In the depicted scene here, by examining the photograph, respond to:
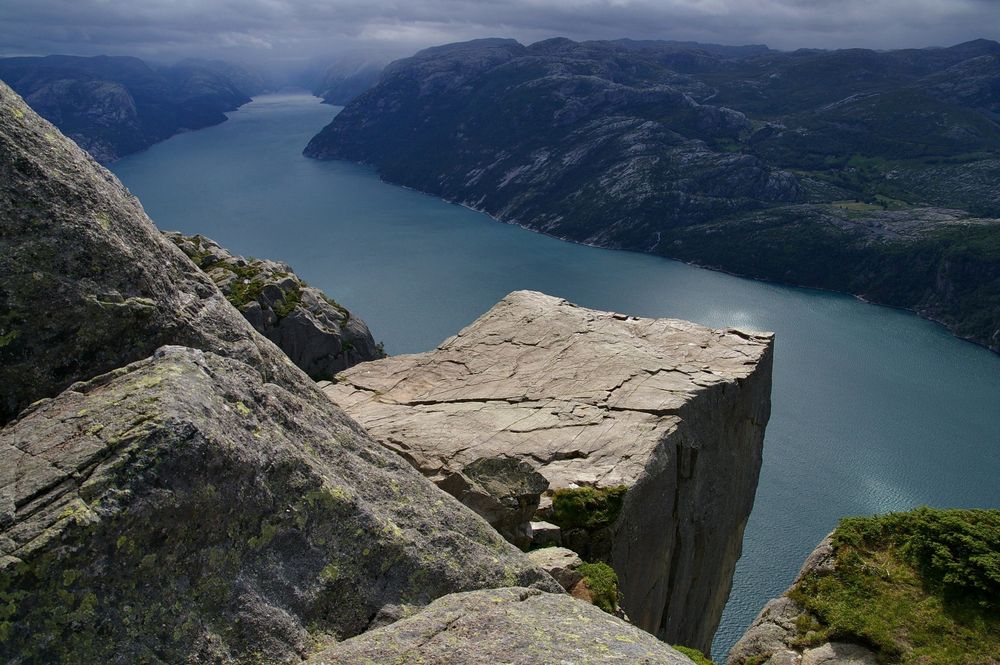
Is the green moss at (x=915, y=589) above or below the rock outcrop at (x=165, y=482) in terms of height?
below

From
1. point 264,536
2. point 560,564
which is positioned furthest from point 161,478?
point 560,564

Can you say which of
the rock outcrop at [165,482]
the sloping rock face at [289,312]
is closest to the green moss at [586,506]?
the rock outcrop at [165,482]

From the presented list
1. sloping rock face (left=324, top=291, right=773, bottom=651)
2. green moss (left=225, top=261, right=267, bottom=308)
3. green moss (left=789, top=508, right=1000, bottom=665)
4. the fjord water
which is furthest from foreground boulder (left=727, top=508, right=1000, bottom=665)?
green moss (left=225, top=261, right=267, bottom=308)

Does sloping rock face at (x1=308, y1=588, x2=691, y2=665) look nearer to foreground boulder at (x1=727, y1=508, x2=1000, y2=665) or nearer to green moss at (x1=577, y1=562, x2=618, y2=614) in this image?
green moss at (x1=577, y1=562, x2=618, y2=614)

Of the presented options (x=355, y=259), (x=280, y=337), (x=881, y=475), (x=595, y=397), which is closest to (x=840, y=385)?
(x=881, y=475)

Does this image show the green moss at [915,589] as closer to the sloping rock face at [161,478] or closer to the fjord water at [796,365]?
the sloping rock face at [161,478]
